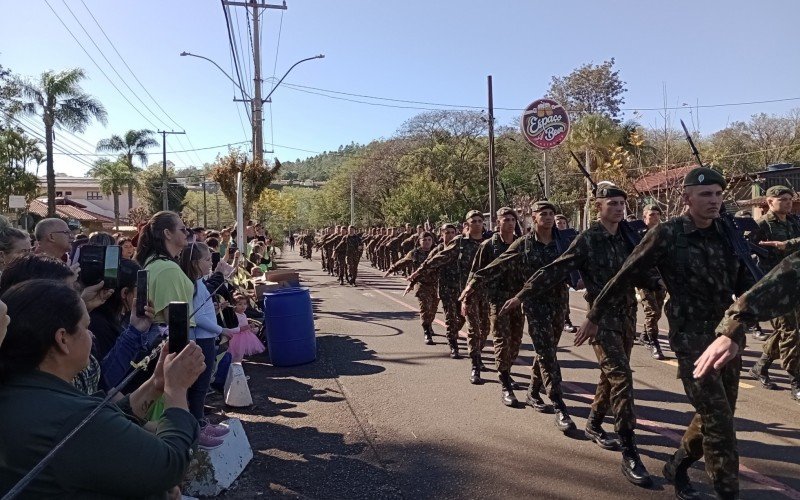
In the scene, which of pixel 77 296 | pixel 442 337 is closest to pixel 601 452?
pixel 77 296

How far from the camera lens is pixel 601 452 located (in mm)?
4723

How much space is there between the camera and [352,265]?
20719 millimetres

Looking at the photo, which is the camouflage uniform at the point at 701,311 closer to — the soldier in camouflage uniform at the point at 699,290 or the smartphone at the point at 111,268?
the soldier in camouflage uniform at the point at 699,290

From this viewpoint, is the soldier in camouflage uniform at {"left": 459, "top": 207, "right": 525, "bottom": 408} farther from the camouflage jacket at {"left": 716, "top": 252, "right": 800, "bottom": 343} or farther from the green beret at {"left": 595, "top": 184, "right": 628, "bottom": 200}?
the camouflage jacket at {"left": 716, "top": 252, "right": 800, "bottom": 343}

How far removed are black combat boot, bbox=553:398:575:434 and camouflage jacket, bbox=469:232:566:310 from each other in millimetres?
911

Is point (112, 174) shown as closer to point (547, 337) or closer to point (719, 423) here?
point (547, 337)

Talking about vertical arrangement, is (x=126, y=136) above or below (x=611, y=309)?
above

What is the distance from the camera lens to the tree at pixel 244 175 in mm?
15625

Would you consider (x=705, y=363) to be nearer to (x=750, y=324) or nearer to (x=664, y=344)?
(x=750, y=324)

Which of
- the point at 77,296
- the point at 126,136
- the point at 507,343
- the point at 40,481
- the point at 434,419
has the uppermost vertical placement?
the point at 126,136

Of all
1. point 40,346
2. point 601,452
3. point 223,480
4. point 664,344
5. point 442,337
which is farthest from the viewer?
point 442,337

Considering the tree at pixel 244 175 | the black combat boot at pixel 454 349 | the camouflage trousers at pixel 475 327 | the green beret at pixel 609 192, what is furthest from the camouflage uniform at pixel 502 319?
the tree at pixel 244 175

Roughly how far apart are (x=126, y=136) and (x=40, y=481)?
192ft

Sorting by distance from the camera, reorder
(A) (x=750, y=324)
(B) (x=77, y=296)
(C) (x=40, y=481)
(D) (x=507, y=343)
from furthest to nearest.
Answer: (D) (x=507, y=343) < (A) (x=750, y=324) < (B) (x=77, y=296) < (C) (x=40, y=481)
